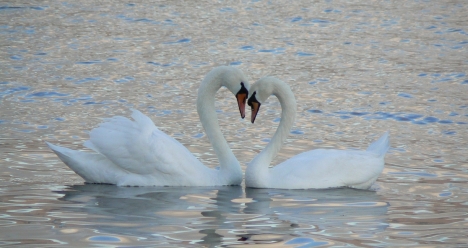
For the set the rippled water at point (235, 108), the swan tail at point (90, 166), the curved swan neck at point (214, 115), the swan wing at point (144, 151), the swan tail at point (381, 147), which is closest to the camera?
the rippled water at point (235, 108)

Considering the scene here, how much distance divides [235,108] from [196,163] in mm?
4032

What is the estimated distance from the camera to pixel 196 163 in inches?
346

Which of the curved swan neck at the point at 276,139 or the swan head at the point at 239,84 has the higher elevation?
the swan head at the point at 239,84

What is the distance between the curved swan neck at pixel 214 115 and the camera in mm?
8984

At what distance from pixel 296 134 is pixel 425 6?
11.9m

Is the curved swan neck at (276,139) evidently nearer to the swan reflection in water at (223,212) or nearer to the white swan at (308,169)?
the white swan at (308,169)

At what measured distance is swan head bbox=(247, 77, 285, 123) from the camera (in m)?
8.76

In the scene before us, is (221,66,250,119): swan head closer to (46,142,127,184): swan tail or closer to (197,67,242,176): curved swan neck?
(197,67,242,176): curved swan neck

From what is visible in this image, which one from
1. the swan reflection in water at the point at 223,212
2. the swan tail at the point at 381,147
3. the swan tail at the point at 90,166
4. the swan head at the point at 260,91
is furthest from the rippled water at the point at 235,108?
the swan head at the point at 260,91

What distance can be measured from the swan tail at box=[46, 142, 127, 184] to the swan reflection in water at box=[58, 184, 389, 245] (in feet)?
0.31

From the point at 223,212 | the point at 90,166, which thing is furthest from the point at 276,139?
the point at 90,166

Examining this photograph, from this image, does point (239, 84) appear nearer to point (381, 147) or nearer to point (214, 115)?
point (214, 115)

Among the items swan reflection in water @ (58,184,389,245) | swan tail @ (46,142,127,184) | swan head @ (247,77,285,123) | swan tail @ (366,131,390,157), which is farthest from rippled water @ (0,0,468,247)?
swan head @ (247,77,285,123)

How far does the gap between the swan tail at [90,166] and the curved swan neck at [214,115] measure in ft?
3.24
